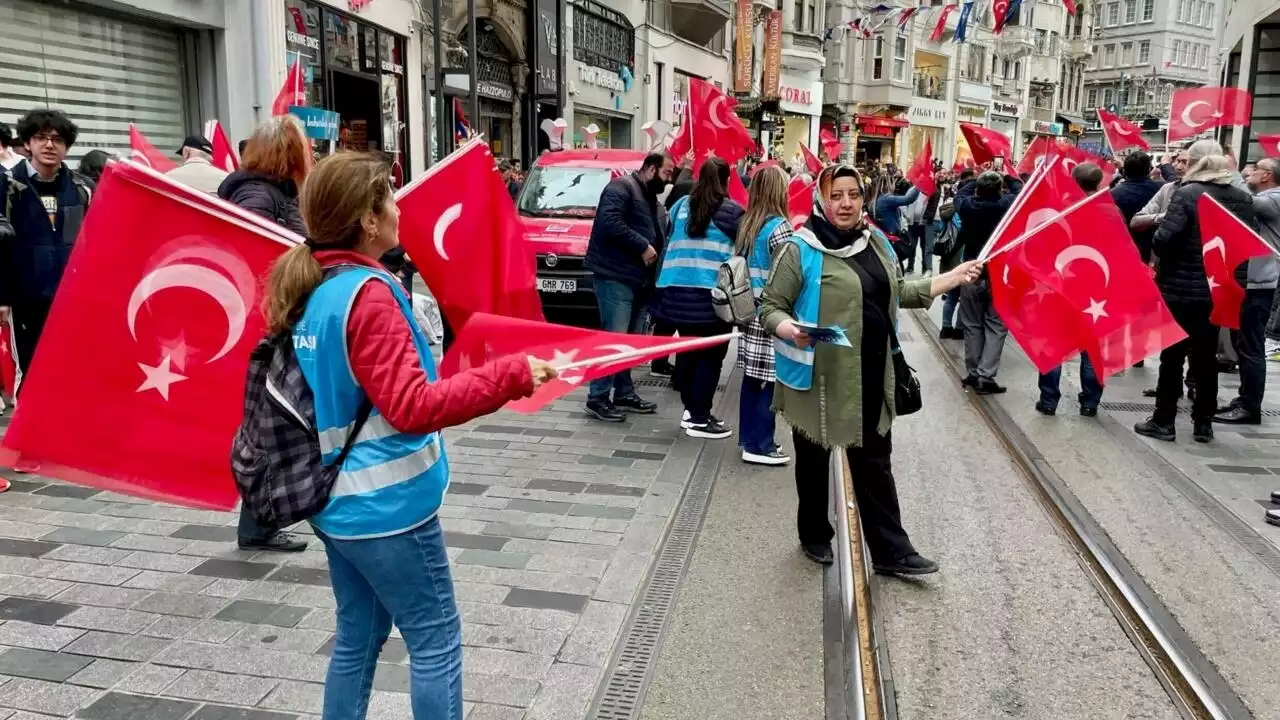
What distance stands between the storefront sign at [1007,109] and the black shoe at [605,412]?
57904mm

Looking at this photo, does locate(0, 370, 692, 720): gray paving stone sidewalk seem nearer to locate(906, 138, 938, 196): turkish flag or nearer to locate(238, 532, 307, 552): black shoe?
locate(238, 532, 307, 552): black shoe

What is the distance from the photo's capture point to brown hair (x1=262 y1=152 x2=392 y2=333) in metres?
2.41

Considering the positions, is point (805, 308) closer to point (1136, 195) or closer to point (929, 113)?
point (1136, 195)

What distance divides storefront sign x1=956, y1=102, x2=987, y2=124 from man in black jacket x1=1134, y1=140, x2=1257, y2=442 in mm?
52809

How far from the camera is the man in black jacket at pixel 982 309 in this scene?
920 cm

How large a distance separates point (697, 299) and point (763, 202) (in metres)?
0.90

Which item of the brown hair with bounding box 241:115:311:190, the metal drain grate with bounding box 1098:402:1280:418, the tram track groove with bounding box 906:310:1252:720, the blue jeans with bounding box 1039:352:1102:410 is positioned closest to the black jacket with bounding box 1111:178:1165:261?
the metal drain grate with bounding box 1098:402:1280:418

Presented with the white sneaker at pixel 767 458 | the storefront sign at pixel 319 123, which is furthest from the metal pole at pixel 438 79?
the white sneaker at pixel 767 458

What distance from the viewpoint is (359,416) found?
8.02 feet

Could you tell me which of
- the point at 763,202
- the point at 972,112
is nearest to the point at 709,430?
the point at 763,202

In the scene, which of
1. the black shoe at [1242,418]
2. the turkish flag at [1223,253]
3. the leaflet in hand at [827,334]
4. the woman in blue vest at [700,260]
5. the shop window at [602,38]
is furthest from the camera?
the shop window at [602,38]

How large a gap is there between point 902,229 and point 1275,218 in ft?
26.1

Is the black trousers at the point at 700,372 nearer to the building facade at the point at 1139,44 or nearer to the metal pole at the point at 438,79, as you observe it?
the metal pole at the point at 438,79

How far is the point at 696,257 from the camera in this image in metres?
7.05
